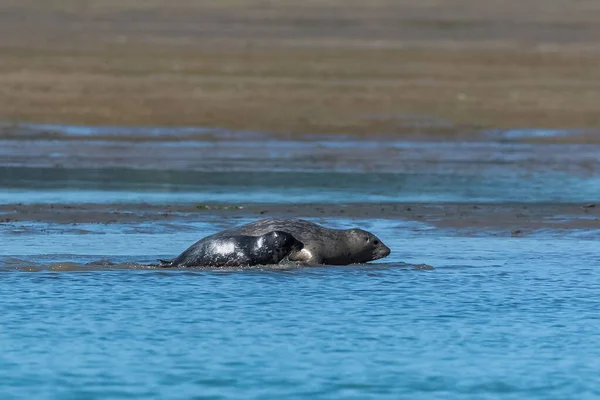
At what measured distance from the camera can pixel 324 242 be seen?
41.3ft

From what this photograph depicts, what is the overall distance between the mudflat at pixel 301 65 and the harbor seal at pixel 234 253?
44.1ft

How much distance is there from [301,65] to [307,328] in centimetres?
2422

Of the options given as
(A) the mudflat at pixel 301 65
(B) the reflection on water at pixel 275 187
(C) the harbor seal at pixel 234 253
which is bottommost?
(C) the harbor seal at pixel 234 253

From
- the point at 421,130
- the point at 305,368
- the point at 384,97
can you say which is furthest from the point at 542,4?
the point at 305,368

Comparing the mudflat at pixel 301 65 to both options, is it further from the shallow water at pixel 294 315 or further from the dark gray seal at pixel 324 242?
the dark gray seal at pixel 324 242

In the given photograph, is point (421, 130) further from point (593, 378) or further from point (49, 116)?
point (593, 378)

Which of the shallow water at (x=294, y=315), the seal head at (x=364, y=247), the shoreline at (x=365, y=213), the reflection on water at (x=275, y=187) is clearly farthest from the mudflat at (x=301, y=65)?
the seal head at (x=364, y=247)

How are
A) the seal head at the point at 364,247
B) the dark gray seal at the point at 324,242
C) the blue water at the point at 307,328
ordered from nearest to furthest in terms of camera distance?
the blue water at the point at 307,328
the dark gray seal at the point at 324,242
the seal head at the point at 364,247

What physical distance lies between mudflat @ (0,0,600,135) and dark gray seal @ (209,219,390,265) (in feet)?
42.8

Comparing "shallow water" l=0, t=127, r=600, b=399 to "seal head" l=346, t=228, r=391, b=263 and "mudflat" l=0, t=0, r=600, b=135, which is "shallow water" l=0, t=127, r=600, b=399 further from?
"mudflat" l=0, t=0, r=600, b=135

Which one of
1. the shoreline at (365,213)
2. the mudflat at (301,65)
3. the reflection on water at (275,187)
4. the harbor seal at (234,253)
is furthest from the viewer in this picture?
the mudflat at (301,65)

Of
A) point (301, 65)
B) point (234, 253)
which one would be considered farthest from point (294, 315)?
point (301, 65)

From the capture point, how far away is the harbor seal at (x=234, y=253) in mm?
12289

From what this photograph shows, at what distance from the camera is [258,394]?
8.40 m
